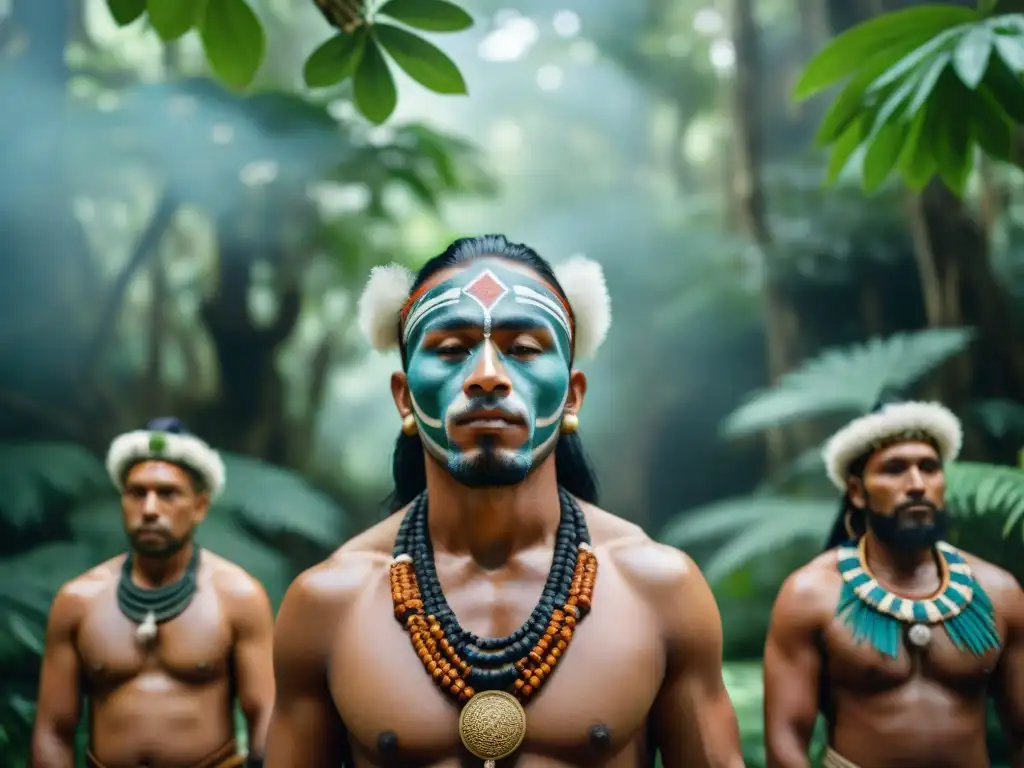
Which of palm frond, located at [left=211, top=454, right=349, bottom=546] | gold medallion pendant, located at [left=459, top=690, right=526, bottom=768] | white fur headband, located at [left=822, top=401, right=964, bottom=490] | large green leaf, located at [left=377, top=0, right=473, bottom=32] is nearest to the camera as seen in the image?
gold medallion pendant, located at [left=459, top=690, right=526, bottom=768]

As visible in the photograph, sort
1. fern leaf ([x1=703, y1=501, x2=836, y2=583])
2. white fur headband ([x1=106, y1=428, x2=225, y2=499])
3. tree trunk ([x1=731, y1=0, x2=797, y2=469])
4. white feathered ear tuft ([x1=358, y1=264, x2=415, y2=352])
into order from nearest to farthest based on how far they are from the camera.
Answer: white feathered ear tuft ([x1=358, y1=264, x2=415, y2=352]) < white fur headband ([x1=106, y1=428, x2=225, y2=499]) < fern leaf ([x1=703, y1=501, x2=836, y2=583]) < tree trunk ([x1=731, y1=0, x2=797, y2=469])

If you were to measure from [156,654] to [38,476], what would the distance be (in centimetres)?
244

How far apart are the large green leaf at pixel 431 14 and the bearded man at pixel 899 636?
179 centimetres

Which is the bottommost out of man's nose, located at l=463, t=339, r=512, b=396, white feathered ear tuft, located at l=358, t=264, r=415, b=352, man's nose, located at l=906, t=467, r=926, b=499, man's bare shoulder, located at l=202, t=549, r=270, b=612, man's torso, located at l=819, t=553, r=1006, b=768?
man's torso, located at l=819, t=553, r=1006, b=768

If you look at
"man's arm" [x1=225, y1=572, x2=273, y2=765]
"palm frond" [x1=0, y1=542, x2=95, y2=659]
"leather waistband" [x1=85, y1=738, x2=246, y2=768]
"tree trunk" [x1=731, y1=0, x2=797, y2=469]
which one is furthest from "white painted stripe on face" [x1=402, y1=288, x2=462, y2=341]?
"tree trunk" [x1=731, y1=0, x2=797, y2=469]

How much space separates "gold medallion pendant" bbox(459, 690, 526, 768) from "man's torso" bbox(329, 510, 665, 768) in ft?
0.07

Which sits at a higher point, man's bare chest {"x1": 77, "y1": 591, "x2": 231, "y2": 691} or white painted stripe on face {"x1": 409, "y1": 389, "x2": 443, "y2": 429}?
white painted stripe on face {"x1": 409, "y1": 389, "x2": 443, "y2": 429}

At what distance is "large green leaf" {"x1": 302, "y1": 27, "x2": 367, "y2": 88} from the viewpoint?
68.4 inches

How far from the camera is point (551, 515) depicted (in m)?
1.64

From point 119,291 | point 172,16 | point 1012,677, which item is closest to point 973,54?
point 172,16

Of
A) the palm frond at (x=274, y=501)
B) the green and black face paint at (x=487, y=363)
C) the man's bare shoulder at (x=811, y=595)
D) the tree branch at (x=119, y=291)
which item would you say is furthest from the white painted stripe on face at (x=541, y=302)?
the tree branch at (x=119, y=291)

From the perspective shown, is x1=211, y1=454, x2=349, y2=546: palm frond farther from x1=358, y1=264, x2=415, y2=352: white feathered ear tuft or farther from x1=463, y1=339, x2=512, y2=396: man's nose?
x1=463, y1=339, x2=512, y2=396: man's nose

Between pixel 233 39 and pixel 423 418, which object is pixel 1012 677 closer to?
pixel 423 418

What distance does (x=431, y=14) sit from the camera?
64.8 inches
